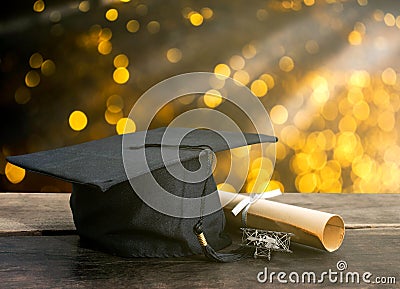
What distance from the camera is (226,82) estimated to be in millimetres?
2381

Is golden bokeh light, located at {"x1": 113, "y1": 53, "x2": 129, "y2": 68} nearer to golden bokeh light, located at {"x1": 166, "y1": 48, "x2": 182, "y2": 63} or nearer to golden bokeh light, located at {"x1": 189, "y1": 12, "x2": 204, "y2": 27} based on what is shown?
golden bokeh light, located at {"x1": 166, "y1": 48, "x2": 182, "y2": 63}

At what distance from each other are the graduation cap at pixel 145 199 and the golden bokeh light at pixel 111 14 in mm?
1519

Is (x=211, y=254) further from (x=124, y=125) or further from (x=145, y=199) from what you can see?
(x=124, y=125)

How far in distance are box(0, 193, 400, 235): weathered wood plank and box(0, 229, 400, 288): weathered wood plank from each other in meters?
0.07

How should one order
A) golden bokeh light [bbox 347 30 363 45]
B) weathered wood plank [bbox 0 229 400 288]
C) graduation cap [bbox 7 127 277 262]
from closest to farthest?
weathered wood plank [bbox 0 229 400 288]
graduation cap [bbox 7 127 277 262]
golden bokeh light [bbox 347 30 363 45]

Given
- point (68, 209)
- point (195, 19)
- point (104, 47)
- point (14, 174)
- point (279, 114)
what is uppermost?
point (195, 19)

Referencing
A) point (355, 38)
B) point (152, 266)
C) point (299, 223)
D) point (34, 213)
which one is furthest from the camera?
point (355, 38)

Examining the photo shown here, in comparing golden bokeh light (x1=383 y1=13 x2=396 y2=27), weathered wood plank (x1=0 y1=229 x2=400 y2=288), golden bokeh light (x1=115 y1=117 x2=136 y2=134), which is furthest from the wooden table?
golden bokeh light (x1=383 y1=13 x2=396 y2=27)

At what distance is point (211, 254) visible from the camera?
81 cm

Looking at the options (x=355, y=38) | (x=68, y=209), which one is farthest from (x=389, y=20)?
(x=68, y=209)

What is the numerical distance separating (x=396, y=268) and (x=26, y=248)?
0.51 metres

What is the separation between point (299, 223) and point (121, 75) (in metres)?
1.57

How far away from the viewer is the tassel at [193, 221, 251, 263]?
0.81 m

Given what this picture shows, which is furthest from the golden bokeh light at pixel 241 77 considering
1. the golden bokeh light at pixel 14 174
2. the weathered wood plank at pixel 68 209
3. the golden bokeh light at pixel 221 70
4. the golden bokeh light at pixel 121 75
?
the weathered wood plank at pixel 68 209
